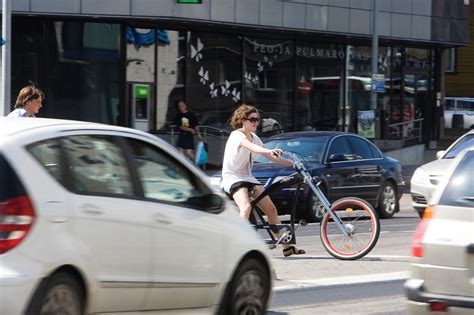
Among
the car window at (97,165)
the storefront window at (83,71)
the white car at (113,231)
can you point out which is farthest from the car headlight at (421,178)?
the storefront window at (83,71)

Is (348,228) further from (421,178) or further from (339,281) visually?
(421,178)

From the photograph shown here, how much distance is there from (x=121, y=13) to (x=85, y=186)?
834 inches

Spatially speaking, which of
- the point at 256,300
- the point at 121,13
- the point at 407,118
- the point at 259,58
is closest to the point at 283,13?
the point at 259,58

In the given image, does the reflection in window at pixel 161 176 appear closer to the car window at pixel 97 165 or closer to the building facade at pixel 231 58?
the car window at pixel 97 165

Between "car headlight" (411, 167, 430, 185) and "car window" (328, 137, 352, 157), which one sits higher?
"car window" (328, 137, 352, 157)

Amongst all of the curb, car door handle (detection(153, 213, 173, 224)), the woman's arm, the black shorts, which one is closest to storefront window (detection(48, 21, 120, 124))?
the black shorts

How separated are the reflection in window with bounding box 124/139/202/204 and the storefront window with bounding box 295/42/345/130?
85.4 ft

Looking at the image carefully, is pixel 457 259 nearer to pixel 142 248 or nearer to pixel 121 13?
pixel 142 248

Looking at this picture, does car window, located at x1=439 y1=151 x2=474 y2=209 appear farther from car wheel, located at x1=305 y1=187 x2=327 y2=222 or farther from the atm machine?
the atm machine

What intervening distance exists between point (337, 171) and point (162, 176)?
407 inches

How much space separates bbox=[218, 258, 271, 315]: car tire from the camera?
7.73 meters

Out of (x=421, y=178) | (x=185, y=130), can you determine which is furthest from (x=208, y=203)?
(x=185, y=130)

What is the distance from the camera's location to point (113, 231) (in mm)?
6652

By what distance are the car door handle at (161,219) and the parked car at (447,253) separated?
1670 mm
